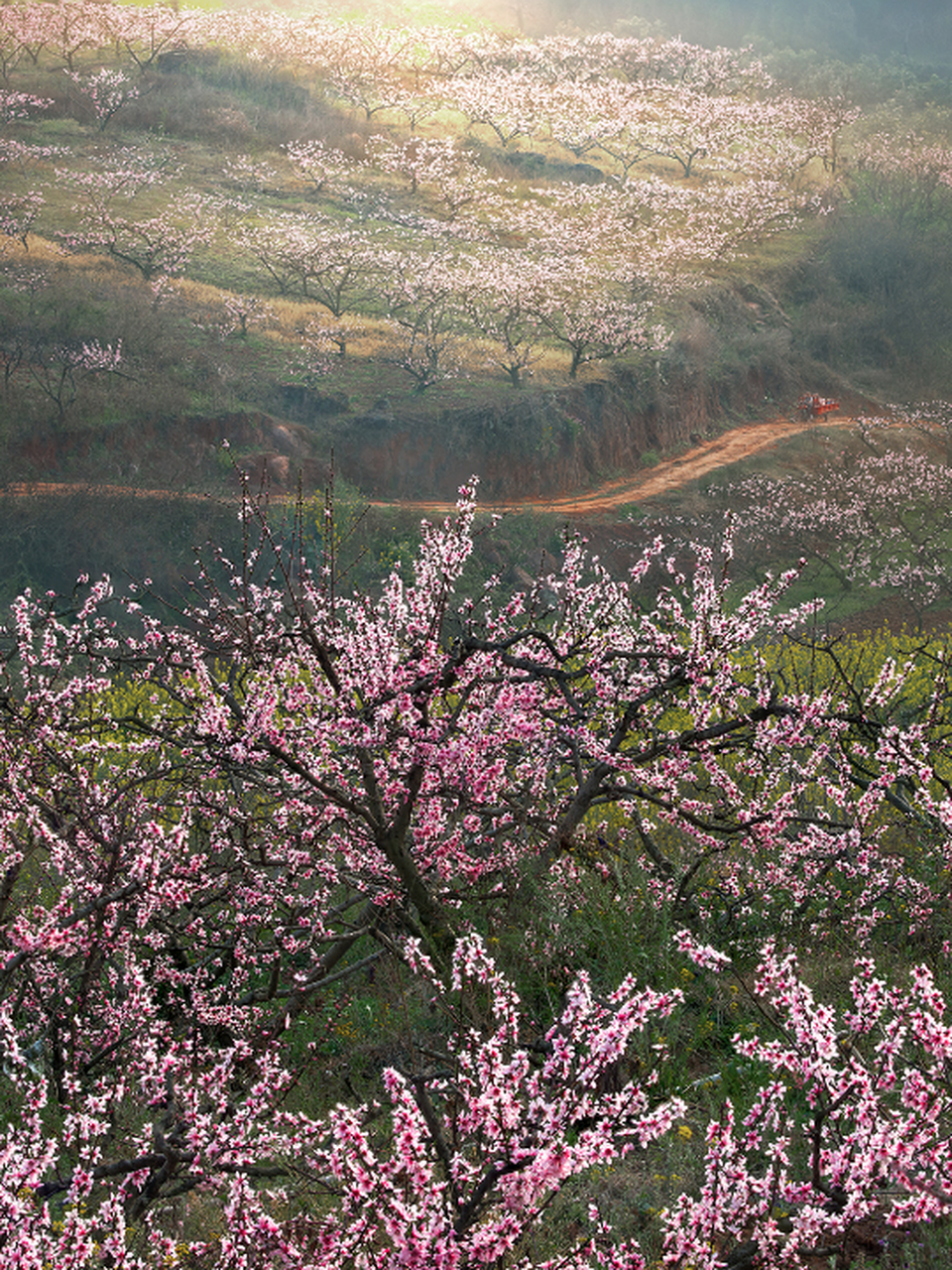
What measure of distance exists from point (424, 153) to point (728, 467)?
24.9 m

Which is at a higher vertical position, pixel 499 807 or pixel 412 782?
pixel 412 782

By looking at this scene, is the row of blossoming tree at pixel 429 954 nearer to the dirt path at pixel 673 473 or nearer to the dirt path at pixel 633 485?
the dirt path at pixel 633 485

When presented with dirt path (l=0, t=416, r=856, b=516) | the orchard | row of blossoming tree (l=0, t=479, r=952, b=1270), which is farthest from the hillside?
row of blossoming tree (l=0, t=479, r=952, b=1270)

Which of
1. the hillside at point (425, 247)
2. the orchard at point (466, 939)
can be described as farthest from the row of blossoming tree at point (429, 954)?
the hillside at point (425, 247)

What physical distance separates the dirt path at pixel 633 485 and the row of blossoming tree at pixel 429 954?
16201 millimetres

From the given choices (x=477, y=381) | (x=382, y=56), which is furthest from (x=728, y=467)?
(x=382, y=56)

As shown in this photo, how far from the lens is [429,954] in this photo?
527 centimetres

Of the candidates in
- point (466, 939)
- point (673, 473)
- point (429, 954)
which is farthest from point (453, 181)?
point (466, 939)

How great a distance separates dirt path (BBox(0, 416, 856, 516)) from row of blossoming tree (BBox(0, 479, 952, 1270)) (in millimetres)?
16201

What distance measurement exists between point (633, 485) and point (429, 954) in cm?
2380

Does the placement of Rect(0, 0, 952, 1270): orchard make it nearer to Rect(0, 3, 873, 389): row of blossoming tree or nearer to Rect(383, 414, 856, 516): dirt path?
Rect(383, 414, 856, 516): dirt path

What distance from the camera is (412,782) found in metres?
5.10

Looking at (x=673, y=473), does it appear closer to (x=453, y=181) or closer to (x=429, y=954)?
(x=453, y=181)

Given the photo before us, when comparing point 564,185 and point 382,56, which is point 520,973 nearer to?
point 564,185
